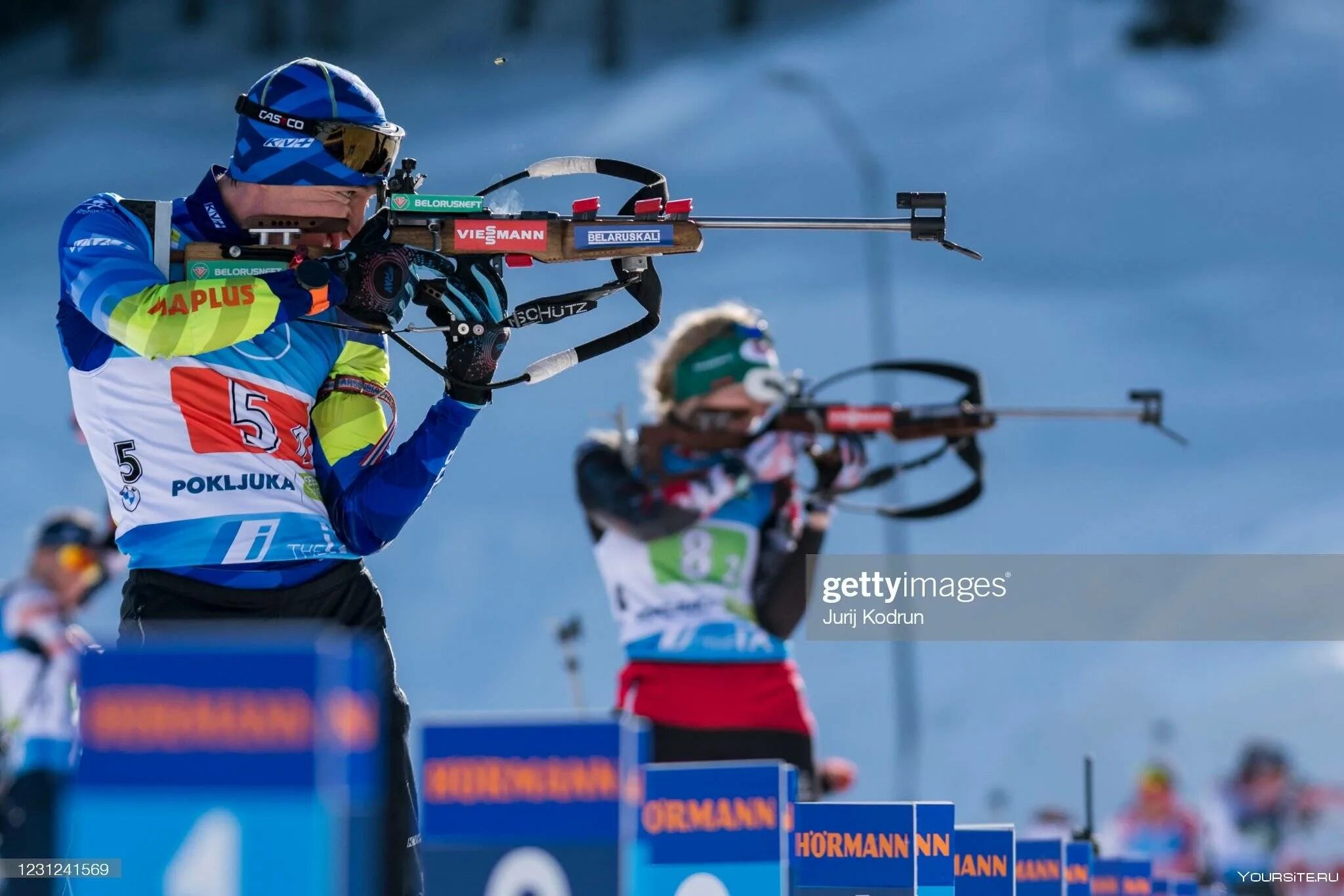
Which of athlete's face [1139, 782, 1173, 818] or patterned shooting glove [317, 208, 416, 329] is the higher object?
patterned shooting glove [317, 208, 416, 329]

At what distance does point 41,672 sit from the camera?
28.1 feet

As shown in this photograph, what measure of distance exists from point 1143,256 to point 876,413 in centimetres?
1393

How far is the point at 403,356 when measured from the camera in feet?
49.5

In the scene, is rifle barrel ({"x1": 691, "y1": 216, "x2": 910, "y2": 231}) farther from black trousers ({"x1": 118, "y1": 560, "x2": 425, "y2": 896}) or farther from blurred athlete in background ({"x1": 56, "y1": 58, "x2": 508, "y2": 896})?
black trousers ({"x1": 118, "y1": 560, "x2": 425, "y2": 896})

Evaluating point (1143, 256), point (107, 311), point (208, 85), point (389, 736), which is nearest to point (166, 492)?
point (107, 311)

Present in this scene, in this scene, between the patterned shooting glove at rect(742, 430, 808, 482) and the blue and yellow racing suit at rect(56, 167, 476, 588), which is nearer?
the blue and yellow racing suit at rect(56, 167, 476, 588)

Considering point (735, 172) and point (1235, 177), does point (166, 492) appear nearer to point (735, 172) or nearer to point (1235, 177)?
point (735, 172)

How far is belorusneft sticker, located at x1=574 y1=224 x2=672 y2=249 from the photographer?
15.8 ft

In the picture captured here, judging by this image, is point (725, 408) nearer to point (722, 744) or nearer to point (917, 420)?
point (722, 744)

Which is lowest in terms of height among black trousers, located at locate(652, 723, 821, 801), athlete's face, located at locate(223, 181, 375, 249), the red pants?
black trousers, located at locate(652, 723, 821, 801)

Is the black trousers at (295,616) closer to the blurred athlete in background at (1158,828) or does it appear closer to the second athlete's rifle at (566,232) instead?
the second athlete's rifle at (566,232)

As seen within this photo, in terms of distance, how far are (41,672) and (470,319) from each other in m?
4.61

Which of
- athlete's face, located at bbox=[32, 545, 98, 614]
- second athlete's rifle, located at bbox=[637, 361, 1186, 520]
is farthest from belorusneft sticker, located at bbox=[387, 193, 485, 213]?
athlete's face, located at bbox=[32, 545, 98, 614]

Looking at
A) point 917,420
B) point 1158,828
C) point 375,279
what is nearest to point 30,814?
point 917,420
